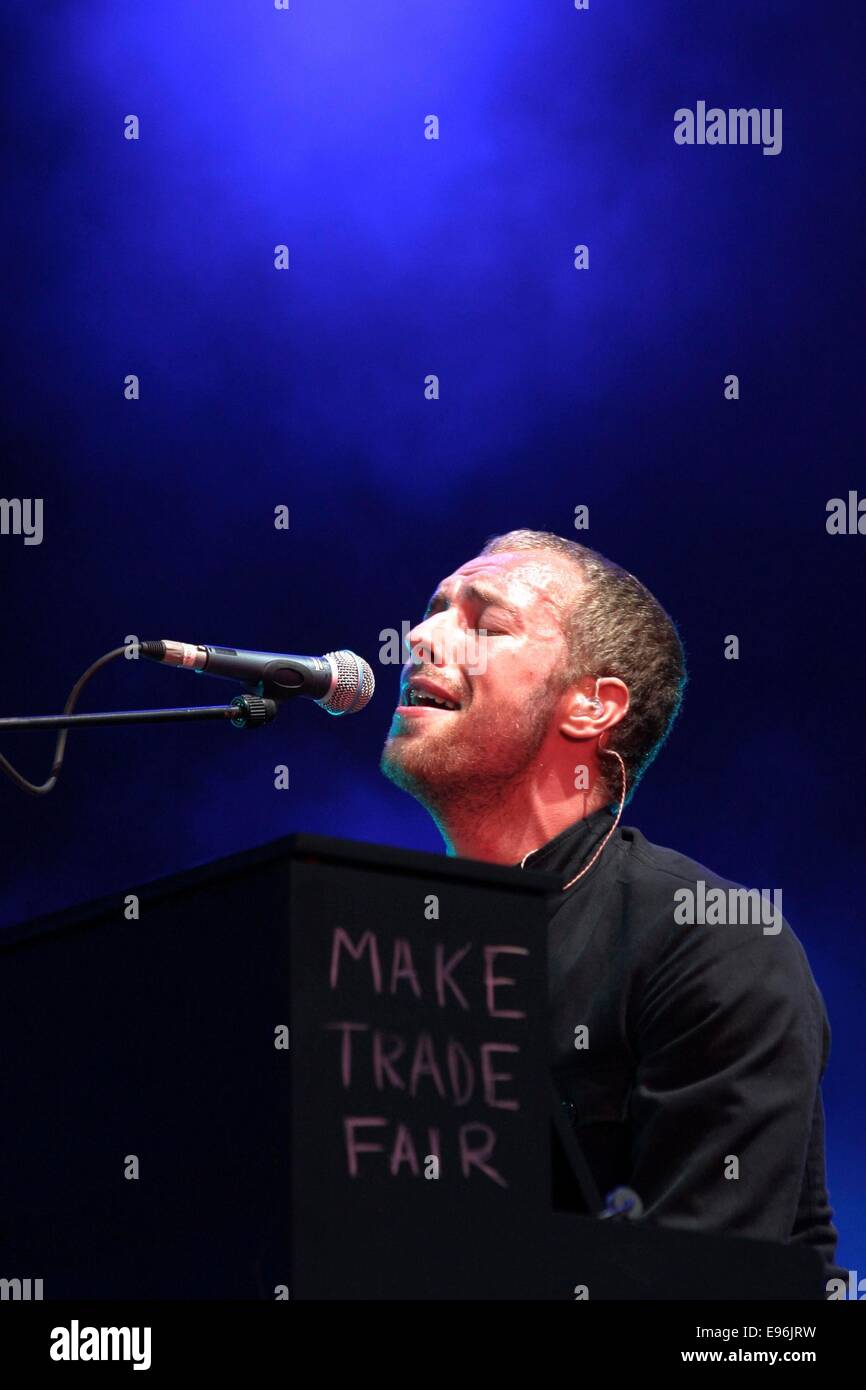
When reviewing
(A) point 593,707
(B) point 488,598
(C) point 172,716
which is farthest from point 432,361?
(C) point 172,716

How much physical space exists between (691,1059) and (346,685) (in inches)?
27.2

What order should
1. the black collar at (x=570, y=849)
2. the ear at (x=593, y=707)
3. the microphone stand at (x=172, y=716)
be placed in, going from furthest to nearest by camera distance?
the ear at (x=593, y=707) < the black collar at (x=570, y=849) < the microphone stand at (x=172, y=716)

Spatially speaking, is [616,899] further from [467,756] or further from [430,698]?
[430,698]

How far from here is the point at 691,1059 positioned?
255 cm

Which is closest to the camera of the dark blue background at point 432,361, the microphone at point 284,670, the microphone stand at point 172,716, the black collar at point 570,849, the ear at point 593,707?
the microphone stand at point 172,716

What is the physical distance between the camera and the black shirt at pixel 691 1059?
238cm

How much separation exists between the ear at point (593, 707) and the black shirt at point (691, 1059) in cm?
32

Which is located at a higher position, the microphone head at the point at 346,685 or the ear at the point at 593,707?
the ear at the point at 593,707

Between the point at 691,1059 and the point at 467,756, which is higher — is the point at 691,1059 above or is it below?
below

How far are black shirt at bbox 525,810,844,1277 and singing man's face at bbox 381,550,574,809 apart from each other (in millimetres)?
292

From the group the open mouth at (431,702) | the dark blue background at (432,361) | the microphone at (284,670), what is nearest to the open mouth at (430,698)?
the open mouth at (431,702)

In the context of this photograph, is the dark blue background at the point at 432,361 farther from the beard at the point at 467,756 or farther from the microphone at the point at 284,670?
the microphone at the point at 284,670
